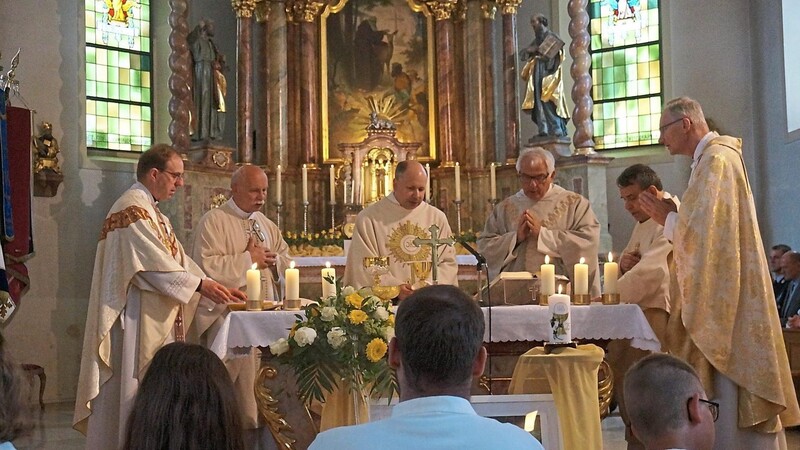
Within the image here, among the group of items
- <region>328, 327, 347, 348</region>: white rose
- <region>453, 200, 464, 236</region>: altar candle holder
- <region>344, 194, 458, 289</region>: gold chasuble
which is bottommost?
<region>328, 327, 347, 348</region>: white rose

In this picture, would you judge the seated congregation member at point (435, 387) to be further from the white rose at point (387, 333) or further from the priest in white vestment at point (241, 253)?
the priest in white vestment at point (241, 253)

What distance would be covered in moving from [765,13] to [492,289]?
8863 mm

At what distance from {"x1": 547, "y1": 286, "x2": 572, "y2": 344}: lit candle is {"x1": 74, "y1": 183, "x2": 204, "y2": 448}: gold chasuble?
6.97 ft

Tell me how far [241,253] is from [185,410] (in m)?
4.59

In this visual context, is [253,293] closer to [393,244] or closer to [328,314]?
[328,314]

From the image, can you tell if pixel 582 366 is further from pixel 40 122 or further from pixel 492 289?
pixel 40 122

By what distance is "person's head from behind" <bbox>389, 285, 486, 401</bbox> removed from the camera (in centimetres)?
246

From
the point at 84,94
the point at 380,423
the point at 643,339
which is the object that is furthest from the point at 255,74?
the point at 380,423

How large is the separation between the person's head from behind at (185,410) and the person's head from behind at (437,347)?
41cm

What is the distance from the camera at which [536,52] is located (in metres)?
12.6

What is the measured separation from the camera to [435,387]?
8.03ft

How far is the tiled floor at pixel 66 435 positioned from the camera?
26.6 feet

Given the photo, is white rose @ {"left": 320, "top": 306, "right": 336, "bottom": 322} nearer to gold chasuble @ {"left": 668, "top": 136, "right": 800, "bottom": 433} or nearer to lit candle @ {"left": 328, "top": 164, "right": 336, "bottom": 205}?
gold chasuble @ {"left": 668, "top": 136, "right": 800, "bottom": 433}

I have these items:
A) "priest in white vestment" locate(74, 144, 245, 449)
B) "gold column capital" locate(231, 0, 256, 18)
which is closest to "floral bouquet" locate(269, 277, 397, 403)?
"priest in white vestment" locate(74, 144, 245, 449)
